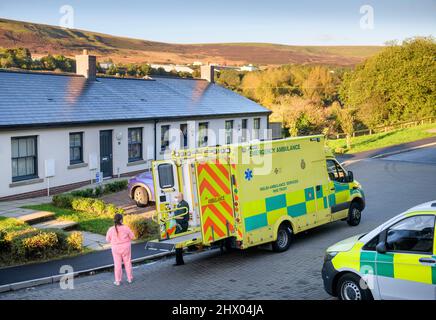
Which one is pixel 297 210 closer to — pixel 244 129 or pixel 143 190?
pixel 143 190

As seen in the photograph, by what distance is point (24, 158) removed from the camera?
68.9ft

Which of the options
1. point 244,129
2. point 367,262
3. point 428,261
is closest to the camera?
point 428,261

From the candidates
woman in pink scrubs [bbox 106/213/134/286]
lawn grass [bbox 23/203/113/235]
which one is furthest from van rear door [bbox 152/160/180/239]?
lawn grass [bbox 23/203/113/235]

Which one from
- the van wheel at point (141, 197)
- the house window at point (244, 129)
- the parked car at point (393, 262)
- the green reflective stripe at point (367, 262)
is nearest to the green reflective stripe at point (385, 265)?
the parked car at point (393, 262)

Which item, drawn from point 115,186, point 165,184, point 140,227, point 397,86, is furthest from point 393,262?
point 397,86

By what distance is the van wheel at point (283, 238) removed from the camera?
1392 centimetres

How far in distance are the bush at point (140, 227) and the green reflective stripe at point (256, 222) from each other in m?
3.86

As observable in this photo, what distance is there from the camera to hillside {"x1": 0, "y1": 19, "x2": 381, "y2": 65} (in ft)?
144

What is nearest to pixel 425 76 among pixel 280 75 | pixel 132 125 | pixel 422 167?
pixel 280 75

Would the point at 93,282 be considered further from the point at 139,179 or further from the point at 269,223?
the point at 139,179

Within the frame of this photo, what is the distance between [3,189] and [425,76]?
5344 cm

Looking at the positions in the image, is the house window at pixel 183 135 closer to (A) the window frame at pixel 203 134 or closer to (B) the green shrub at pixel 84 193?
(A) the window frame at pixel 203 134

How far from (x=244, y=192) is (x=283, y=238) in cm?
198

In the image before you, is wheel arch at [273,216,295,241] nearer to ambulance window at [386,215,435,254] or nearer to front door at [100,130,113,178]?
ambulance window at [386,215,435,254]
